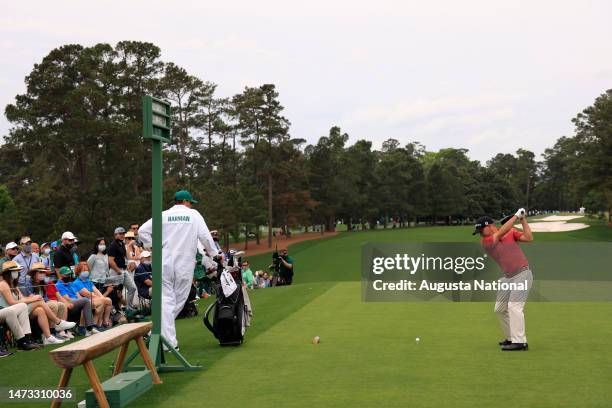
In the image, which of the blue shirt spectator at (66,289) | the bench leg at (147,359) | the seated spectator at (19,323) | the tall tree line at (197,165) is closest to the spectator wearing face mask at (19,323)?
the seated spectator at (19,323)

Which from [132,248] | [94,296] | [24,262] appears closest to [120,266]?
[94,296]

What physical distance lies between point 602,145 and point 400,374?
6834 centimetres

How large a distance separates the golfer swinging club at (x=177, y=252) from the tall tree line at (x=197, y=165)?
33.6 meters

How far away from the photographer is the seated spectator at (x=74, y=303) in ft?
43.9

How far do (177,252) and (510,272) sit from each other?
4.44 meters

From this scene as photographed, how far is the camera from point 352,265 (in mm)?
58656

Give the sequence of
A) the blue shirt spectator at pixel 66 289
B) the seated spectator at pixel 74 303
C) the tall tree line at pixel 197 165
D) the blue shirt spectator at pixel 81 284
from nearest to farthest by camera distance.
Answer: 1. the seated spectator at pixel 74 303
2. the blue shirt spectator at pixel 66 289
3. the blue shirt spectator at pixel 81 284
4. the tall tree line at pixel 197 165

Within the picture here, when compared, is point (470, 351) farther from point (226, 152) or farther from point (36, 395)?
point (226, 152)

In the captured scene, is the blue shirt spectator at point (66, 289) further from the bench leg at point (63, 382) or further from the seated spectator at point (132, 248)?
the bench leg at point (63, 382)

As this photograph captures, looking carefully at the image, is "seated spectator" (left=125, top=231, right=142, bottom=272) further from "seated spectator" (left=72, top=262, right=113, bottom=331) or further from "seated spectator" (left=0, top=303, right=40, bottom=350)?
"seated spectator" (left=0, top=303, right=40, bottom=350)

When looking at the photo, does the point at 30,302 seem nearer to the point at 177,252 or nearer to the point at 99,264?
the point at 99,264

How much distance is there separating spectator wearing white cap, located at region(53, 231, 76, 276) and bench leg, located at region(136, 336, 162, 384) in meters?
6.29

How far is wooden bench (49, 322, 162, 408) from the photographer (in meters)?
6.27

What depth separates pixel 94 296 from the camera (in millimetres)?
14148
